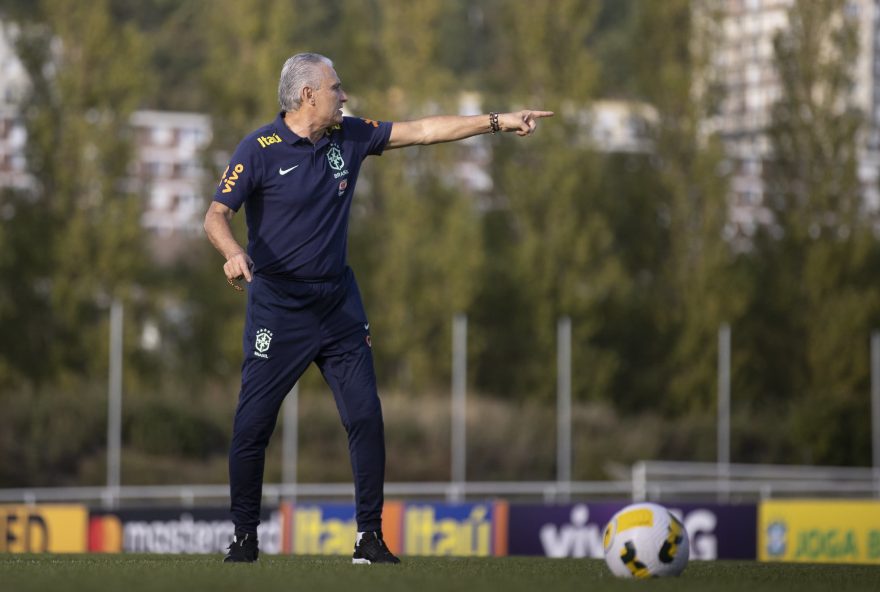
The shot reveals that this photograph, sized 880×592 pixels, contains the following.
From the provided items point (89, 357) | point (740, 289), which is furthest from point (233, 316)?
point (740, 289)

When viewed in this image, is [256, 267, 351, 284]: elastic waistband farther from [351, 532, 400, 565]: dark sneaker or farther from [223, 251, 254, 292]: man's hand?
[351, 532, 400, 565]: dark sneaker

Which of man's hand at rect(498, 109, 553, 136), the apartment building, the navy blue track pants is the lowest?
the navy blue track pants

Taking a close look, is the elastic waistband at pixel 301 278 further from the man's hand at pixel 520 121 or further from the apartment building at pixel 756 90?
the apartment building at pixel 756 90

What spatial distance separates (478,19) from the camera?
222ft

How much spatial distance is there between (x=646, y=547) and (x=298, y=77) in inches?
95.3

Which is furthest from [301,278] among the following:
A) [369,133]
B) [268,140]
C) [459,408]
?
[459,408]

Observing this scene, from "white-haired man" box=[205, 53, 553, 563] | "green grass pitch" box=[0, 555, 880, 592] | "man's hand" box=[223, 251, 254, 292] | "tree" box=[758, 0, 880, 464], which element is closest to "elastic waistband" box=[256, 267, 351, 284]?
"white-haired man" box=[205, 53, 553, 563]

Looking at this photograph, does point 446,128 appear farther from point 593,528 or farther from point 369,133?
point 593,528

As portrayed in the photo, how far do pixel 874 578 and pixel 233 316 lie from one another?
29.4 meters

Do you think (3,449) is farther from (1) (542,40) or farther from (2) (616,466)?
(1) (542,40)

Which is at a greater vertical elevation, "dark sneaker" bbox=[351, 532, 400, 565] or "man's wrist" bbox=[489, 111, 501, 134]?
"man's wrist" bbox=[489, 111, 501, 134]

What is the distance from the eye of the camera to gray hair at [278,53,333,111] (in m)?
7.39

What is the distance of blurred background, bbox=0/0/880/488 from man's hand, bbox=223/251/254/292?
24.7 m

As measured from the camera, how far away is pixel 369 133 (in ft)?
25.1
